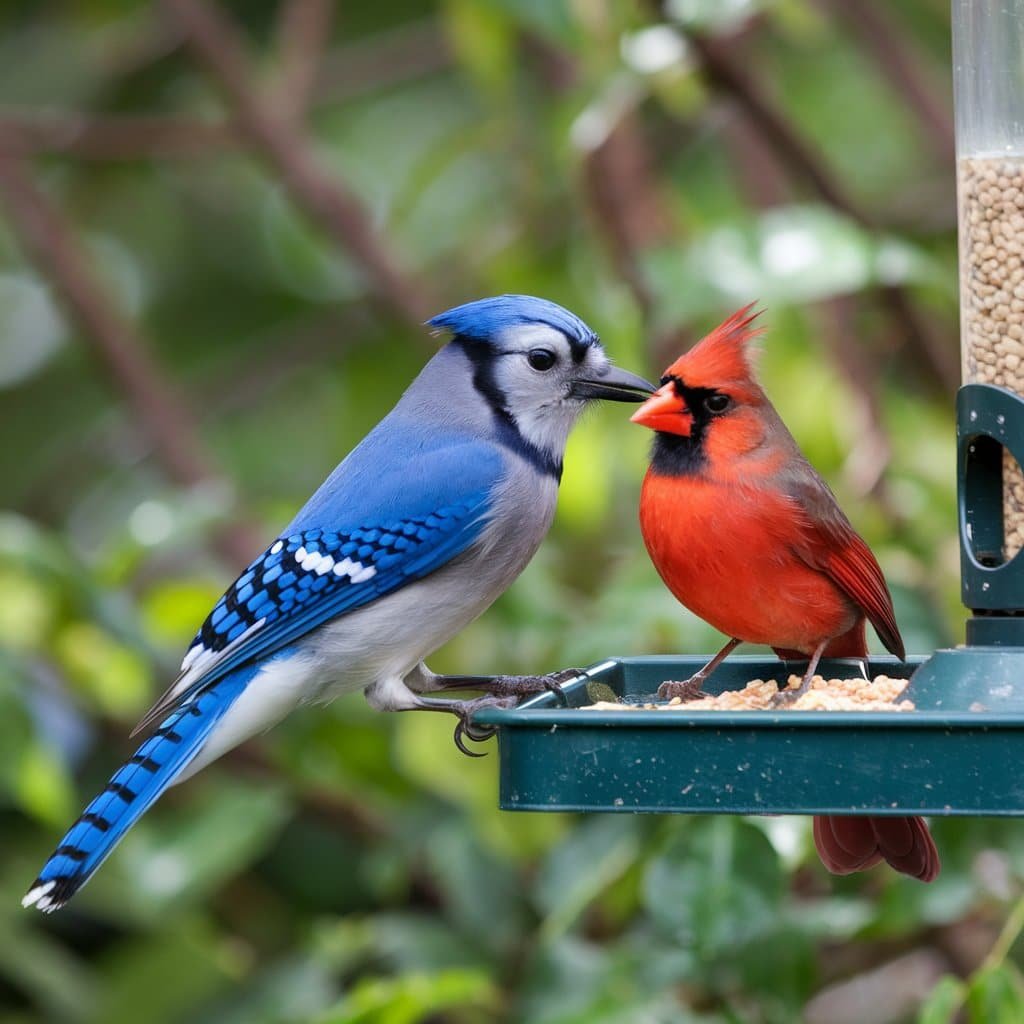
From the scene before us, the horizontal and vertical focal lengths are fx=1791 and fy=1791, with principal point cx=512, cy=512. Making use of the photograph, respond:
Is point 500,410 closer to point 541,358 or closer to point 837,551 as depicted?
point 541,358

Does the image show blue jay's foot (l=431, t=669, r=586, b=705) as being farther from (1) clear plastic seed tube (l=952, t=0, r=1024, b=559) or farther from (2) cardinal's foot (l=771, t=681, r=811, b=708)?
(1) clear plastic seed tube (l=952, t=0, r=1024, b=559)

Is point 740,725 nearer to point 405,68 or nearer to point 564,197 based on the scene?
point 564,197

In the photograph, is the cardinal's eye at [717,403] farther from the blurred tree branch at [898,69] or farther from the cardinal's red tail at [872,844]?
the blurred tree branch at [898,69]

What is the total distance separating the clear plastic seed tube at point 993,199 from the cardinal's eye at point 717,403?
0.49m

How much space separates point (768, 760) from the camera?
2.71 m

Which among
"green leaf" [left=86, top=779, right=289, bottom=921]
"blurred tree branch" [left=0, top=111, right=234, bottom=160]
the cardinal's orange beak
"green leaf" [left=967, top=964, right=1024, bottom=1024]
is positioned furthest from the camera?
"blurred tree branch" [left=0, top=111, right=234, bottom=160]

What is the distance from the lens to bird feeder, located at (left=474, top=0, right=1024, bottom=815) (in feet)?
8.72

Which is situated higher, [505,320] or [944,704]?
[505,320]

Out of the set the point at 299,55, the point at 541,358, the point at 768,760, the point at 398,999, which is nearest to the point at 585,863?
the point at 398,999

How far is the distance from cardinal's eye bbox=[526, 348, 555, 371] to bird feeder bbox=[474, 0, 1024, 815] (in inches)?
26.1

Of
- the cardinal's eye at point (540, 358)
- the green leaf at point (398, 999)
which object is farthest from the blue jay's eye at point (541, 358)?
the green leaf at point (398, 999)

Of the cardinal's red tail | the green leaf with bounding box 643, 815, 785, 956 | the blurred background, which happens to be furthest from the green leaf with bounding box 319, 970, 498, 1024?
the cardinal's red tail

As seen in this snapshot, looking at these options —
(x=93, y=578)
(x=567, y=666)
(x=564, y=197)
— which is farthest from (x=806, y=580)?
(x=564, y=197)

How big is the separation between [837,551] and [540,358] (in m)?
0.86
